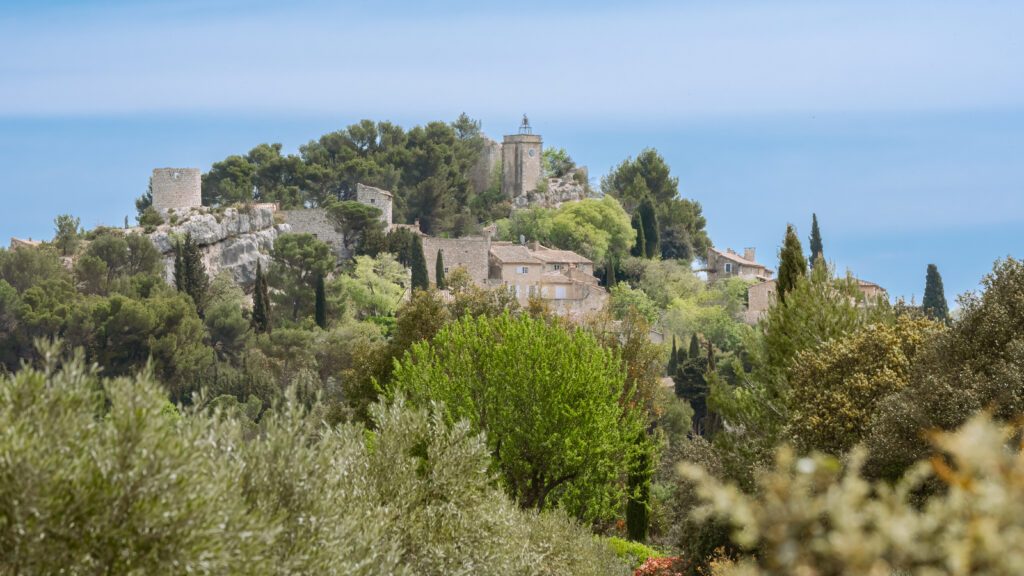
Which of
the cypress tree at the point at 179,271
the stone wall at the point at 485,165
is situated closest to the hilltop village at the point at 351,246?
the cypress tree at the point at 179,271

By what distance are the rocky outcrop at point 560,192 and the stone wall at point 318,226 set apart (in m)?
A: 18.4

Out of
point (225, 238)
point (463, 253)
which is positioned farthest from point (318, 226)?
point (463, 253)

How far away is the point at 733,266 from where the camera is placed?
99.9 meters

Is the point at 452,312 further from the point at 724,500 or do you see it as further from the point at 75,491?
the point at 724,500

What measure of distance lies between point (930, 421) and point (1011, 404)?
4.08 feet

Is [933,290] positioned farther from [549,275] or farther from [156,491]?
[156,491]

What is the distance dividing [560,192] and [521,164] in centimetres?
371

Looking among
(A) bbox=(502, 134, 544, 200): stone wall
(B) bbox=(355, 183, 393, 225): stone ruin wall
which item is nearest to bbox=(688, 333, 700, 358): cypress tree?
(B) bbox=(355, 183, 393, 225): stone ruin wall

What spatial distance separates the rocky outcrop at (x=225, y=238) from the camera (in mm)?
83375

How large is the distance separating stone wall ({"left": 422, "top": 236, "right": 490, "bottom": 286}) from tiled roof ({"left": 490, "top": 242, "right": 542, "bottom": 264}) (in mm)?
1290

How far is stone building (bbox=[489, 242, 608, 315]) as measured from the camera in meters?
82.1

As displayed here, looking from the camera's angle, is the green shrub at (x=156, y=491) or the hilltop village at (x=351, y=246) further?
the hilltop village at (x=351, y=246)

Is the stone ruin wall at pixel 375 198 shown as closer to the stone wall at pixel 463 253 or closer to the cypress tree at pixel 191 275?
the stone wall at pixel 463 253

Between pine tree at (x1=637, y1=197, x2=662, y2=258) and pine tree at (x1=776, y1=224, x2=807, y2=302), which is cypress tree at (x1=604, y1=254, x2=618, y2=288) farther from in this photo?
pine tree at (x1=776, y1=224, x2=807, y2=302)
